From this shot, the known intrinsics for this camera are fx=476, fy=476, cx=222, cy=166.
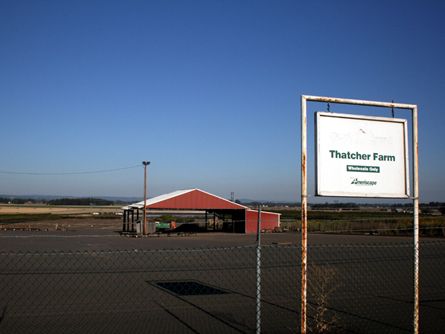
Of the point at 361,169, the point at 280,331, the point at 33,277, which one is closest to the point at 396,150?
the point at 361,169

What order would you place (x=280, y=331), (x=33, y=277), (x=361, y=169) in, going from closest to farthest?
(x=361, y=169) → (x=280, y=331) → (x=33, y=277)

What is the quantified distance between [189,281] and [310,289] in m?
3.21

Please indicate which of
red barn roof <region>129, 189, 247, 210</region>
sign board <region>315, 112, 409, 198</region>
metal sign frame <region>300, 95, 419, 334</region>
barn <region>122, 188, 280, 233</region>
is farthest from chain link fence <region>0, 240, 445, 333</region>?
barn <region>122, 188, 280, 233</region>

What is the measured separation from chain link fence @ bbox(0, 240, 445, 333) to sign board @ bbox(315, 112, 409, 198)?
1.67m

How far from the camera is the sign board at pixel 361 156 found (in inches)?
235

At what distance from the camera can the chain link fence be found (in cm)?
724

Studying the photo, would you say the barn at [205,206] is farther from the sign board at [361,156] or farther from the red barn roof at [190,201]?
the sign board at [361,156]

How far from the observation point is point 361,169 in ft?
20.3

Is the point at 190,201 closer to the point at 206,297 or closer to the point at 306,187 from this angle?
the point at 206,297

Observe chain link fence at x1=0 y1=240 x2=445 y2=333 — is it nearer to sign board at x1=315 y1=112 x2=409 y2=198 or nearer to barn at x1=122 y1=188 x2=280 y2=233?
sign board at x1=315 y1=112 x2=409 y2=198

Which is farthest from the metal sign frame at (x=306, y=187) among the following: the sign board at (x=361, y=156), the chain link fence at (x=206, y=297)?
the chain link fence at (x=206, y=297)

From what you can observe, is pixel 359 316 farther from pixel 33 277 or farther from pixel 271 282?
pixel 33 277

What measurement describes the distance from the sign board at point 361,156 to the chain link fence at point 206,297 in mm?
1669

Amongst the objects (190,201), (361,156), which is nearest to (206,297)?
(361,156)
